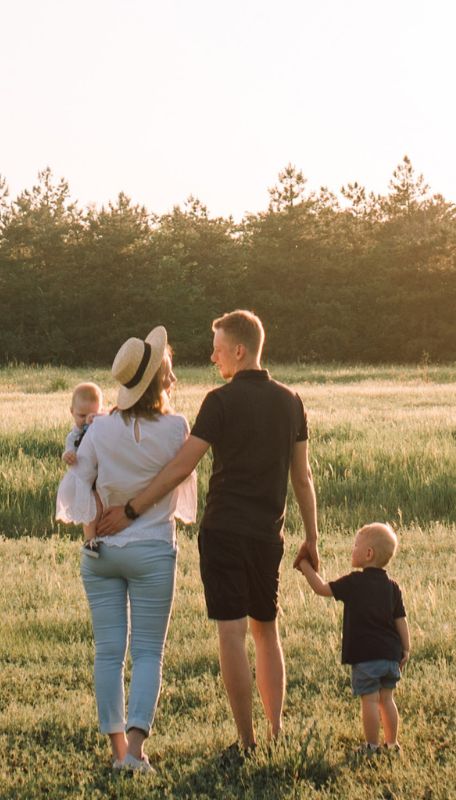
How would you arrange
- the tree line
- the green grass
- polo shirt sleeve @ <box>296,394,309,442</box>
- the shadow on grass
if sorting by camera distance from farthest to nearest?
the tree line < polo shirt sleeve @ <box>296,394,309,442</box> < the green grass < the shadow on grass

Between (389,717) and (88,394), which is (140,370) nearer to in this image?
(88,394)

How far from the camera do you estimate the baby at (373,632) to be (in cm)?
470

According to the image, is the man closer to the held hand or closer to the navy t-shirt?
the held hand

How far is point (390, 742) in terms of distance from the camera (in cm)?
476

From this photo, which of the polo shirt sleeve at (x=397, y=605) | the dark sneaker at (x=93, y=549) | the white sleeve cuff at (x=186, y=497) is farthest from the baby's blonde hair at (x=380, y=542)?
the dark sneaker at (x=93, y=549)

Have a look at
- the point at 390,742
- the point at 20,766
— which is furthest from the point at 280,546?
the point at 20,766

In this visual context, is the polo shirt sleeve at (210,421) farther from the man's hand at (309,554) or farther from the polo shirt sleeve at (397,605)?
the polo shirt sleeve at (397,605)

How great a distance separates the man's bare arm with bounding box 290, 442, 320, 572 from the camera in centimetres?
498

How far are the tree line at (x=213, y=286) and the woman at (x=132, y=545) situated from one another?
175 feet

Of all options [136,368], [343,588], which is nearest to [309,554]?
[343,588]

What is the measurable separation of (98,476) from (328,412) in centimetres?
1604

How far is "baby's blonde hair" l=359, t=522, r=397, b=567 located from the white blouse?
975 millimetres

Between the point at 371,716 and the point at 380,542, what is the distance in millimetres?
831

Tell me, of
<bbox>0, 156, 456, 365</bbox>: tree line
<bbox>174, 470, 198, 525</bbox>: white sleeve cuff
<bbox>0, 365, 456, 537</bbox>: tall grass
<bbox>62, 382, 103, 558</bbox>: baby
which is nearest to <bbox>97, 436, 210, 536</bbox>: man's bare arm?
<bbox>174, 470, 198, 525</bbox>: white sleeve cuff
